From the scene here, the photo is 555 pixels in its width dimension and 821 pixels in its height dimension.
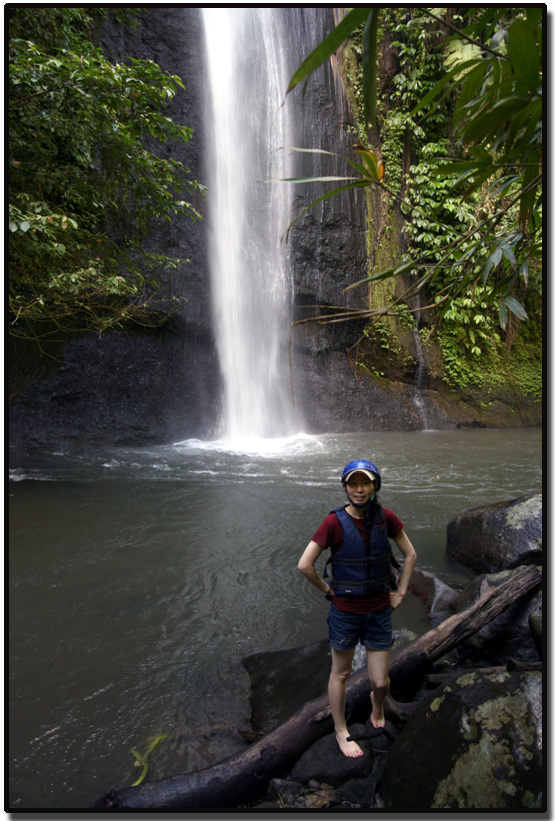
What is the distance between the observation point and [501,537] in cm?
424

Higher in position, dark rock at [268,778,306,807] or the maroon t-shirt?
the maroon t-shirt

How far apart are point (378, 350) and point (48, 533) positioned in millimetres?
9582

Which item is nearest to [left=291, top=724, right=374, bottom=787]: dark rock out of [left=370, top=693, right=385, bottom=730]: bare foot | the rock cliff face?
[left=370, top=693, right=385, bottom=730]: bare foot

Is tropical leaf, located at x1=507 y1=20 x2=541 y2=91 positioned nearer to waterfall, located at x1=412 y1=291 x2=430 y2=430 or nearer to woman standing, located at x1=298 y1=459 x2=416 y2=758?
woman standing, located at x1=298 y1=459 x2=416 y2=758

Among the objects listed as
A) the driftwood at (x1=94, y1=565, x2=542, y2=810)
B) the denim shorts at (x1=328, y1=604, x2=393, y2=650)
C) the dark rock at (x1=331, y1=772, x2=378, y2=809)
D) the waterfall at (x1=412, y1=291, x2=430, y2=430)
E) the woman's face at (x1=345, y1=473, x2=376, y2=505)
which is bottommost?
the dark rock at (x1=331, y1=772, x2=378, y2=809)

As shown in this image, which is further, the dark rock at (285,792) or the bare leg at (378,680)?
the bare leg at (378,680)

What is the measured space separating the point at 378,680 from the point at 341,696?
19 cm

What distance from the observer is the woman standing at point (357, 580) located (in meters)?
2.16

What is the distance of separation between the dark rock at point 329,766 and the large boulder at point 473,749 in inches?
5.5

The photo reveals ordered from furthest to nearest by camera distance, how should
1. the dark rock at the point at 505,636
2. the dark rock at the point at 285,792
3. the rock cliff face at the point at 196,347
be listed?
1. the rock cliff face at the point at 196,347
2. the dark rock at the point at 505,636
3. the dark rock at the point at 285,792

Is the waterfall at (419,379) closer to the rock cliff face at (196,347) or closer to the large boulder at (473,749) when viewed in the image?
the rock cliff face at (196,347)

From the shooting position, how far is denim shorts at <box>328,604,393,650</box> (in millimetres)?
2197

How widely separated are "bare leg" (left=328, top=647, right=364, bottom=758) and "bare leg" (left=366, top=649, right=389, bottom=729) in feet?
0.32

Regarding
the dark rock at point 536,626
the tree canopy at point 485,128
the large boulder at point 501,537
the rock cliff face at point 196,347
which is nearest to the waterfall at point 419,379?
the rock cliff face at point 196,347
